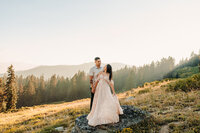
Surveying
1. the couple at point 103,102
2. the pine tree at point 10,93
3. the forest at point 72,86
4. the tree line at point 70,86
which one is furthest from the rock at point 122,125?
the tree line at point 70,86

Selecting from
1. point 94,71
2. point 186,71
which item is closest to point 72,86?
point 186,71

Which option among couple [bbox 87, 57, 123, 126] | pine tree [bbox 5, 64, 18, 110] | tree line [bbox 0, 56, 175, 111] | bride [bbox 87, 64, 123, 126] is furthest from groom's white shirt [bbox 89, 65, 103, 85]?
tree line [bbox 0, 56, 175, 111]

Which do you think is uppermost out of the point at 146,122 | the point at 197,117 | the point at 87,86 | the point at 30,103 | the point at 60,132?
the point at 197,117

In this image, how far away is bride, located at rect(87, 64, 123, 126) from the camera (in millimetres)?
5770

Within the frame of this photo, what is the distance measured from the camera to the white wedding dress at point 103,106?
5766mm

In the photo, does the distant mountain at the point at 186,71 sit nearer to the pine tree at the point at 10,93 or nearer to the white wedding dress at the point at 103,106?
the white wedding dress at the point at 103,106

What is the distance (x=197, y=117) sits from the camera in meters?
5.31

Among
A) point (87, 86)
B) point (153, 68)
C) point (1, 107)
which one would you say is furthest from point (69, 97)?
point (153, 68)

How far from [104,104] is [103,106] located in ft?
0.32

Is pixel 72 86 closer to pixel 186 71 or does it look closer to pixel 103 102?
pixel 186 71

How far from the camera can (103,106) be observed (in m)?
5.85

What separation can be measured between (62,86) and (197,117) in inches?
3453

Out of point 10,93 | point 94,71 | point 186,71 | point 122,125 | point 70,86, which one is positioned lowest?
point 70,86

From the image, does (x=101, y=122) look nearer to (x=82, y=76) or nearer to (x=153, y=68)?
(x=82, y=76)
